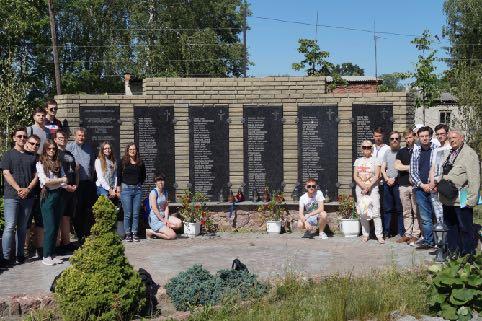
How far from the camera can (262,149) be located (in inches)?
500

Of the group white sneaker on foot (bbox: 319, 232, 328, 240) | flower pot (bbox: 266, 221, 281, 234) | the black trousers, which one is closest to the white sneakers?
the black trousers

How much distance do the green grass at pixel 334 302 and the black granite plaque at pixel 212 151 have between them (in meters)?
5.60

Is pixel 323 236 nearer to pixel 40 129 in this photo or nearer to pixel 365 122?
pixel 365 122

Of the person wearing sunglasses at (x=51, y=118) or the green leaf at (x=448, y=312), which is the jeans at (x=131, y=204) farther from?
the green leaf at (x=448, y=312)

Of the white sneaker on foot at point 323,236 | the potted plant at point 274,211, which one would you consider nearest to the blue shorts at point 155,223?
the potted plant at point 274,211

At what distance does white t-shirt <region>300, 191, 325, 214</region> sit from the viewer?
38.4 ft

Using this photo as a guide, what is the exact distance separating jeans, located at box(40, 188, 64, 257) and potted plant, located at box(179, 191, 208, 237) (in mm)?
3144

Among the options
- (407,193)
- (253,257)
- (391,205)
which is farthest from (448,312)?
(391,205)

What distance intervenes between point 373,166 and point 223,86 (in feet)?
11.0

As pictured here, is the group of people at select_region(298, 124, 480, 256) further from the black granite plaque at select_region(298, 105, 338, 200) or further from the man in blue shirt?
the black granite plaque at select_region(298, 105, 338, 200)

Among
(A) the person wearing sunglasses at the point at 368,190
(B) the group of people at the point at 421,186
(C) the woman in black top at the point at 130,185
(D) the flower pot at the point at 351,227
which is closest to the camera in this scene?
(B) the group of people at the point at 421,186

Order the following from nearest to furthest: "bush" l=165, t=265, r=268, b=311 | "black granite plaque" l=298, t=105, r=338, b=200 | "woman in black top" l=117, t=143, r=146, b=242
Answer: "bush" l=165, t=265, r=268, b=311 → "woman in black top" l=117, t=143, r=146, b=242 → "black granite plaque" l=298, t=105, r=338, b=200

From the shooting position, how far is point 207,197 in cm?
1263

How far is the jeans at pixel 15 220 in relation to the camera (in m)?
9.02
